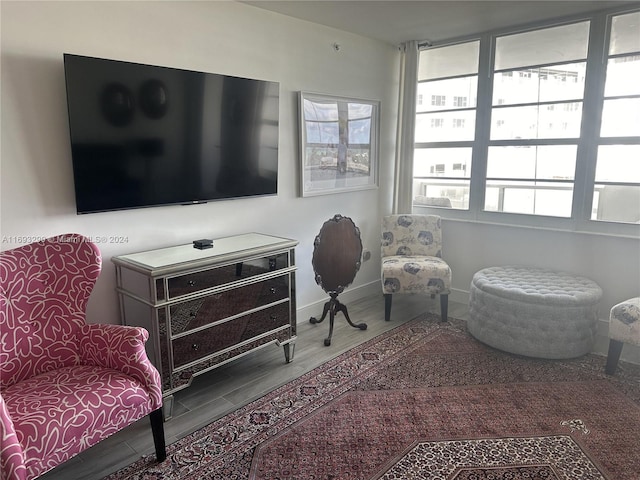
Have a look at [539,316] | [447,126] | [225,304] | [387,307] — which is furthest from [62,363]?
[447,126]

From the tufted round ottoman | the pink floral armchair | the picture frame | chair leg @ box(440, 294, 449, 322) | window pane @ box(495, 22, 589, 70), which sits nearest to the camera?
the pink floral armchair

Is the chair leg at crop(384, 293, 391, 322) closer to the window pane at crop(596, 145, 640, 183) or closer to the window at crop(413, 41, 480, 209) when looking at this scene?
the window at crop(413, 41, 480, 209)

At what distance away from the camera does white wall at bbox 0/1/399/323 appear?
2.28m

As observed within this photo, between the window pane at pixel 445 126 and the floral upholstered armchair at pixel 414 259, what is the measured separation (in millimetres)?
812

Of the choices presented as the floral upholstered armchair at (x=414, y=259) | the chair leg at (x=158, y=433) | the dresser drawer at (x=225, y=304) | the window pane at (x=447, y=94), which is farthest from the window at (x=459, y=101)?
the chair leg at (x=158, y=433)

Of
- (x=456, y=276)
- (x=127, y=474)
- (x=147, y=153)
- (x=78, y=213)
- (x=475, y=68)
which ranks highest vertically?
(x=475, y=68)

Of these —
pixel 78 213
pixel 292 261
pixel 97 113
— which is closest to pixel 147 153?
pixel 97 113

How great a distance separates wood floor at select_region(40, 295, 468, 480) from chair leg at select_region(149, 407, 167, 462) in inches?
4.3

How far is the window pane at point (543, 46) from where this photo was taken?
3637mm

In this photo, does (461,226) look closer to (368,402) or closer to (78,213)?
(368,402)

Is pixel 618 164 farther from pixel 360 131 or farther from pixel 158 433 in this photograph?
pixel 158 433

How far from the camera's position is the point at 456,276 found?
4.51m

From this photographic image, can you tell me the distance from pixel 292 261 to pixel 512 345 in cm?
170

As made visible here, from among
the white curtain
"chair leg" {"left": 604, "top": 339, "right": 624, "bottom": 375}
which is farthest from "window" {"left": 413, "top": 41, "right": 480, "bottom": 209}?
"chair leg" {"left": 604, "top": 339, "right": 624, "bottom": 375}
